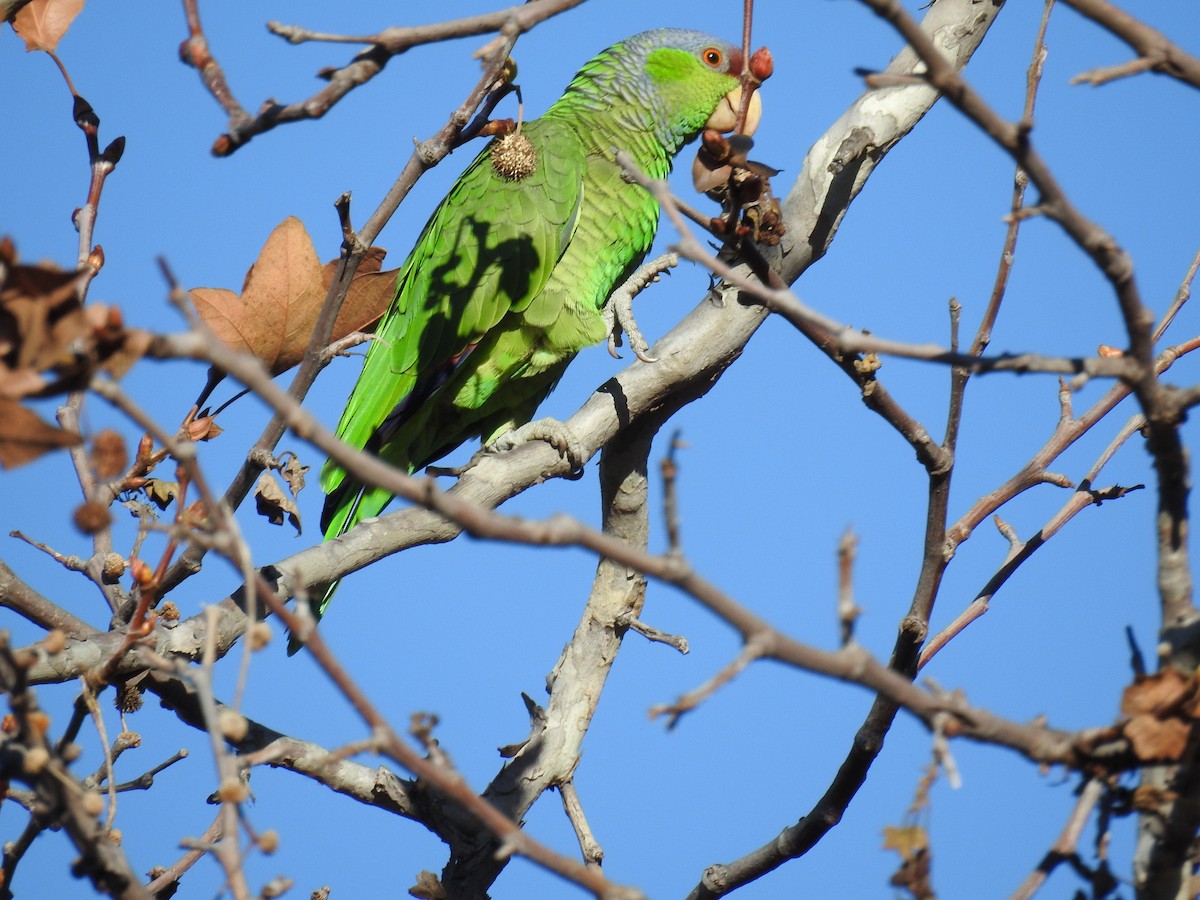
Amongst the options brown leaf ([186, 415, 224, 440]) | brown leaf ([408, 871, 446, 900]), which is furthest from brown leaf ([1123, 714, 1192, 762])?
brown leaf ([186, 415, 224, 440])

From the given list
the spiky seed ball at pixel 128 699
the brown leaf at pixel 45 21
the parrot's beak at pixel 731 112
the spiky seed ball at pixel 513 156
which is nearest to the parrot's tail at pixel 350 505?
the spiky seed ball at pixel 513 156

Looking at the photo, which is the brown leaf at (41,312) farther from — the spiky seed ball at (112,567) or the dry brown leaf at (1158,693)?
the spiky seed ball at (112,567)

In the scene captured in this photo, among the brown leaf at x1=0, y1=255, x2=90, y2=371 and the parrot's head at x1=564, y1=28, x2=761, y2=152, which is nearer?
the brown leaf at x1=0, y1=255, x2=90, y2=371

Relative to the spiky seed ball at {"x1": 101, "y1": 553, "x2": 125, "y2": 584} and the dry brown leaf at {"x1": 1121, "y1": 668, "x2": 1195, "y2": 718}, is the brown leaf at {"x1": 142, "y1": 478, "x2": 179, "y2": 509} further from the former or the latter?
A: the dry brown leaf at {"x1": 1121, "y1": 668, "x2": 1195, "y2": 718}

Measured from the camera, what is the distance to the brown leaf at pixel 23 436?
64 centimetres

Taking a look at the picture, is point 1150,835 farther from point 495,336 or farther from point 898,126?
point 495,336

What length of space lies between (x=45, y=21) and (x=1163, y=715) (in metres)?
1.61

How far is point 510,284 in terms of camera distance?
8.20ft

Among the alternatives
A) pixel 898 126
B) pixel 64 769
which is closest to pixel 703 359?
pixel 898 126

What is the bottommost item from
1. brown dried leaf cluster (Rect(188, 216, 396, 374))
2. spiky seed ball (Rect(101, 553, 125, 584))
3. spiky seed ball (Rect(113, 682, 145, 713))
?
spiky seed ball (Rect(113, 682, 145, 713))

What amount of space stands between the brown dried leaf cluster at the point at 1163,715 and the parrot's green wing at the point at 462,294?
1816mm

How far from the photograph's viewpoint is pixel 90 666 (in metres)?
1.16

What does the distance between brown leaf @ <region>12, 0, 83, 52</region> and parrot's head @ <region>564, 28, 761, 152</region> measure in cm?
162

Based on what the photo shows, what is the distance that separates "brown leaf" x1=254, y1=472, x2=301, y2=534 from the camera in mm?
1569
